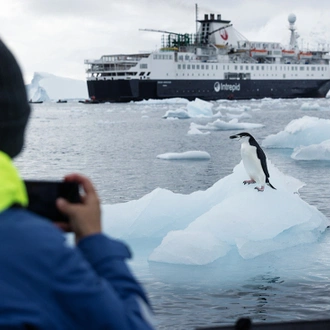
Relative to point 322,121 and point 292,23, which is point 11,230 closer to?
point 322,121

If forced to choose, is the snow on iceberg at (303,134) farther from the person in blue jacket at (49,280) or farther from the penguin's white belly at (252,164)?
the person in blue jacket at (49,280)

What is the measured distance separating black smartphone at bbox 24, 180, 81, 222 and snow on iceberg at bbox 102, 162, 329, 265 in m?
4.34

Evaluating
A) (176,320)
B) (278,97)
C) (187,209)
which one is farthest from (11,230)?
(278,97)

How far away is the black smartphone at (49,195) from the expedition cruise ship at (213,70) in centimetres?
5282

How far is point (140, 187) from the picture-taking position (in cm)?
1103

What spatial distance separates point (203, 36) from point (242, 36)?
178 inches

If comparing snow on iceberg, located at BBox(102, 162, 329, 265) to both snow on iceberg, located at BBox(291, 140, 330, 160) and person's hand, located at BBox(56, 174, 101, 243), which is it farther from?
snow on iceberg, located at BBox(291, 140, 330, 160)

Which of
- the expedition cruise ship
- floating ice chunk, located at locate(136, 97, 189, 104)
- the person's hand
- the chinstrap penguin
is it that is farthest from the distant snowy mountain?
the person's hand

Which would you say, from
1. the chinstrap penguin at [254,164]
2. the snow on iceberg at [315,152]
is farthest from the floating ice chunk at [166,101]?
the chinstrap penguin at [254,164]

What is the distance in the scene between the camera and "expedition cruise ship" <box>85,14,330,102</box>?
5481 centimetres

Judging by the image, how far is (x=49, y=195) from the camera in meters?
0.95

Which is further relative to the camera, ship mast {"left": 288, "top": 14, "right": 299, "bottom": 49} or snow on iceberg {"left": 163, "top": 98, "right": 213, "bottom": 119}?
ship mast {"left": 288, "top": 14, "right": 299, "bottom": 49}

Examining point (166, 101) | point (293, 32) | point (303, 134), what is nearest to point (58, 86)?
point (293, 32)

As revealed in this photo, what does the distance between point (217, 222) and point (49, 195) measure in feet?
15.9
